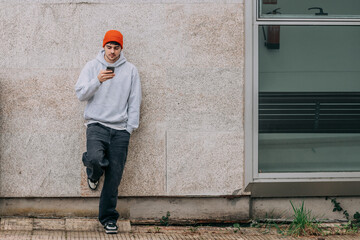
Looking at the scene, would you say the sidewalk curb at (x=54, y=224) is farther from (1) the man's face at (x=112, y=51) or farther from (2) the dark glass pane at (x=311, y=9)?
(2) the dark glass pane at (x=311, y=9)

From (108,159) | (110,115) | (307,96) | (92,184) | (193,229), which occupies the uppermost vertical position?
(307,96)

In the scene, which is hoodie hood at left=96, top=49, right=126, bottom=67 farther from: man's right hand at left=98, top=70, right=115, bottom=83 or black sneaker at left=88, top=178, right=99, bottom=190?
black sneaker at left=88, top=178, right=99, bottom=190

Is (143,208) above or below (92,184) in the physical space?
below

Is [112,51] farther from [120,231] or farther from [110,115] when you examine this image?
[120,231]

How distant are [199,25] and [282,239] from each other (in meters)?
2.39

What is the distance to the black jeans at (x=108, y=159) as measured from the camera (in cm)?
584

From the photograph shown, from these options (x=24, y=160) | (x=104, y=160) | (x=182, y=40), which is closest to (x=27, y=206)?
(x=24, y=160)

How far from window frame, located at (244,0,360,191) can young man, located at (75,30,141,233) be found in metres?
1.27

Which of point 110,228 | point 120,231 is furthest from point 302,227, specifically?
point 110,228

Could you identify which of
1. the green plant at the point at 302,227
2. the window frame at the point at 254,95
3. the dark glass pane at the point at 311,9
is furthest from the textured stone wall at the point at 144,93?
the green plant at the point at 302,227

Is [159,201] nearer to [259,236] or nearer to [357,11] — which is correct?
[259,236]

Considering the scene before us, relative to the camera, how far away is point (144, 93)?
21.0 feet

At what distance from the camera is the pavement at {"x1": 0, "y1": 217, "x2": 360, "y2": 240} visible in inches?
234

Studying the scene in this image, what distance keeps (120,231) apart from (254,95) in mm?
2029
